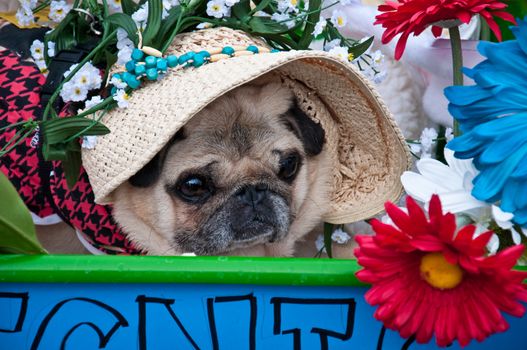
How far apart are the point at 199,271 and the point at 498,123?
1.23 feet

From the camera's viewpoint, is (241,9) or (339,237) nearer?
(241,9)

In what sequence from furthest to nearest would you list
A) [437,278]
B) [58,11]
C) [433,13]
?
[58,11]
[433,13]
[437,278]

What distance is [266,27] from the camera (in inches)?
52.1

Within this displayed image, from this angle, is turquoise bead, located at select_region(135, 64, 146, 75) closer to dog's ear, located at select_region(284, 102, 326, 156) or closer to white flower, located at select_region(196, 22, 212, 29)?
white flower, located at select_region(196, 22, 212, 29)

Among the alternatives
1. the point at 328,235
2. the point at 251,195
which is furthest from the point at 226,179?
the point at 328,235

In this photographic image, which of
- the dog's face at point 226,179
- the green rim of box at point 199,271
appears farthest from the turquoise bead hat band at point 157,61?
the green rim of box at point 199,271

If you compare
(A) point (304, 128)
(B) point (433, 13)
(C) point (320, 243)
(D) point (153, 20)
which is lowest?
(C) point (320, 243)

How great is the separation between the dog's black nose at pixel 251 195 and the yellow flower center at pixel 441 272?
555 millimetres

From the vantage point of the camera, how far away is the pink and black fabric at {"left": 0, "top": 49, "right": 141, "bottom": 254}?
130 cm

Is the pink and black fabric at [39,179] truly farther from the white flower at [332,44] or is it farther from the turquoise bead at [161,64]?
the white flower at [332,44]

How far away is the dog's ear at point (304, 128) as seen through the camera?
138cm

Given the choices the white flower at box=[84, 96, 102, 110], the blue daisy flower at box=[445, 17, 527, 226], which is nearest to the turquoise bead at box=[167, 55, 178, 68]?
the white flower at box=[84, 96, 102, 110]

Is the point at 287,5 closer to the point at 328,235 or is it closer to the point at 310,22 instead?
the point at 310,22

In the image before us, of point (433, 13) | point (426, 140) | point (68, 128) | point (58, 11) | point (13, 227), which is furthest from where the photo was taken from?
point (426, 140)
